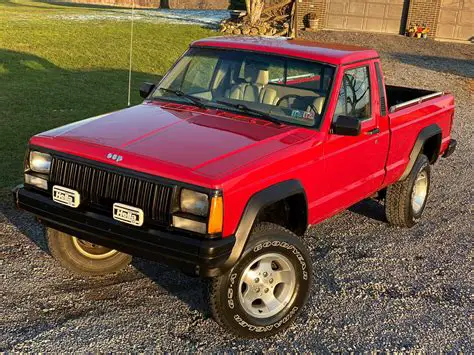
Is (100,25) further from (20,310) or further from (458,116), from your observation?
(20,310)

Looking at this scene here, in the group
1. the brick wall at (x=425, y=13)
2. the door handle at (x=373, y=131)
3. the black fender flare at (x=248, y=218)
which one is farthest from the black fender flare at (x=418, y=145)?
the brick wall at (x=425, y=13)

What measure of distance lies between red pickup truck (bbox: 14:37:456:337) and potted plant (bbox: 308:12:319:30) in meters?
20.0

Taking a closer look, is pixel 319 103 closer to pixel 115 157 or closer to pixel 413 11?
pixel 115 157

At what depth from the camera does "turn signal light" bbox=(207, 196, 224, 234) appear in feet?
10.9

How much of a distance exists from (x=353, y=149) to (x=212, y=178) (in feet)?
5.94

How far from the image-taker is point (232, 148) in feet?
12.4

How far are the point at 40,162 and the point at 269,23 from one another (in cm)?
2050

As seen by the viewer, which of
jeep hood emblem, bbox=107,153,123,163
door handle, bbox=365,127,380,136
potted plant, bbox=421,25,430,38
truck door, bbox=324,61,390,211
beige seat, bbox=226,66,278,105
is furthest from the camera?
potted plant, bbox=421,25,430,38

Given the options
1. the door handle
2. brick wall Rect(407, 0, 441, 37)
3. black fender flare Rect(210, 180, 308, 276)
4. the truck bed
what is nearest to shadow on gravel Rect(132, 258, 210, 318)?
black fender flare Rect(210, 180, 308, 276)

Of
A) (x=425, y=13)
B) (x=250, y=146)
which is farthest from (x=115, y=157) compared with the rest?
(x=425, y=13)

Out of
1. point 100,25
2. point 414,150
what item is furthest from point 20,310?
point 100,25

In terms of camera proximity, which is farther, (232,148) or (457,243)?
(457,243)

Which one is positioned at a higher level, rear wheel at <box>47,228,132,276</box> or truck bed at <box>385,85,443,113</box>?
truck bed at <box>385,85,443,113</box>

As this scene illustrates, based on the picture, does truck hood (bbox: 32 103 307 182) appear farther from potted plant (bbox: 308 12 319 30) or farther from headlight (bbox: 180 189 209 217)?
potted plant (bbox: 308 12 319 30)
